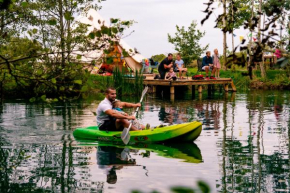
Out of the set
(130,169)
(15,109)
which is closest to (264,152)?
(130,169)

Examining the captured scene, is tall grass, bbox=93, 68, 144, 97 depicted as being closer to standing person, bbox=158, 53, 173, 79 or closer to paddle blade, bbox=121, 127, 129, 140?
standing person, bbox=158, 53, 173, 79

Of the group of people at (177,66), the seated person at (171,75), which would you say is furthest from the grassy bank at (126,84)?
the seated person at (171,75)

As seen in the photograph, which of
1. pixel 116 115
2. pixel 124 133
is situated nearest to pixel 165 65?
pixel 116 115

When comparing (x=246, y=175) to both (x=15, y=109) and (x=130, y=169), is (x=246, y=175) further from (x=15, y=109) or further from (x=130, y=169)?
(x=15, y=109)

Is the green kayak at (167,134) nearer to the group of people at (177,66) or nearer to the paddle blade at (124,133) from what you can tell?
the paddle blade at (124,133)

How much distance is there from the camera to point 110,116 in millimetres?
11000

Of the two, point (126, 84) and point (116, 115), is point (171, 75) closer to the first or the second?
point (126, 84)

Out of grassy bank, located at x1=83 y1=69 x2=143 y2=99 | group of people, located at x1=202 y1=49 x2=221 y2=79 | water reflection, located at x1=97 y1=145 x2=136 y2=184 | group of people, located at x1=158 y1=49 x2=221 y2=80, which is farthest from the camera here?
group of people, located at x1=202 y1=49 x2=221 y2=79

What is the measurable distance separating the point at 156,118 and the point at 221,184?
8.86 meters

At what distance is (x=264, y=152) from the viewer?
973 cm

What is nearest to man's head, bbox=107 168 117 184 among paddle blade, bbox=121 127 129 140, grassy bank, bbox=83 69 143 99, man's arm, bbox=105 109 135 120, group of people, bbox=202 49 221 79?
paddle blade, bbox=121 127 129 140

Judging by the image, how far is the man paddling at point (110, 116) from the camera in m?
10.7

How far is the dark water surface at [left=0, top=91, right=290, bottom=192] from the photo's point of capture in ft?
23.8

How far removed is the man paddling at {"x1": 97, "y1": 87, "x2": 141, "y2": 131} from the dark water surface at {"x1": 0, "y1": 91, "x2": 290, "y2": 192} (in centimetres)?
46
